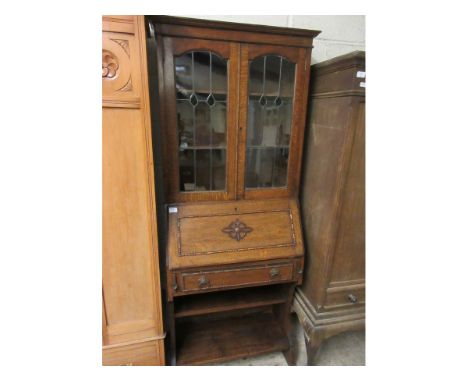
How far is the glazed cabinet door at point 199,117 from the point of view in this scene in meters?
1.08

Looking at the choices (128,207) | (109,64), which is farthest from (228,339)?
(109,64)

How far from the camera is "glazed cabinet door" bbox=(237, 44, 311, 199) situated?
3.79 ft

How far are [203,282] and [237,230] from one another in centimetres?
29

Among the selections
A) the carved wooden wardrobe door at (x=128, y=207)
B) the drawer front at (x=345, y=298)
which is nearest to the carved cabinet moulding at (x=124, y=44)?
the carved wooden wardrobe door at (x=128, y=207)

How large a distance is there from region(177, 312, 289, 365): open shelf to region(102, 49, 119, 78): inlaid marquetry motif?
140cm

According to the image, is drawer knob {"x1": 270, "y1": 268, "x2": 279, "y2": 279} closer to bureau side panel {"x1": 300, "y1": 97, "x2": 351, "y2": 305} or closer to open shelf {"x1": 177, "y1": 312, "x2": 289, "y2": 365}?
bureau side panel {"x1": 300, "y1": 97, "x2": 351, "y2": 305}

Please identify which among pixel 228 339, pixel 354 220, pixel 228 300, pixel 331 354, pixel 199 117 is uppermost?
pixel 199 117

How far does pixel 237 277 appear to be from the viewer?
4.04 feet

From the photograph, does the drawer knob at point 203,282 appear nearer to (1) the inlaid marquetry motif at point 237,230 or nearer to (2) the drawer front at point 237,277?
(2) the drawer front at point 237,277

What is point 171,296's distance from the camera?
3.93 feet

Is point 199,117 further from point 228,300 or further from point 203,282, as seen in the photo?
point 228,300

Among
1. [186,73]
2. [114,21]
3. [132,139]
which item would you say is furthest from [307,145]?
[114,21]

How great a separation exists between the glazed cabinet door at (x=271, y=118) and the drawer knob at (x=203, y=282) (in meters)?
0.44

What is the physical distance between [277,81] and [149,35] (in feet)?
2.03
